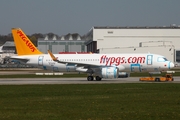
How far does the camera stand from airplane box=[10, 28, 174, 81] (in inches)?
1847

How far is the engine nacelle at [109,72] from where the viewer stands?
4456cm

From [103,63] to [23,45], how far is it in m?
11.4

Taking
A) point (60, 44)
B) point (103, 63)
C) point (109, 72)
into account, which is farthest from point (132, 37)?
point (109, 72)

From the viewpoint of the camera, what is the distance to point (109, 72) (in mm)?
44656

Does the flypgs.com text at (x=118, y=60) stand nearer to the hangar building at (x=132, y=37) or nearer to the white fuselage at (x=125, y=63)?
the white fuselage at (x=125, y=63)

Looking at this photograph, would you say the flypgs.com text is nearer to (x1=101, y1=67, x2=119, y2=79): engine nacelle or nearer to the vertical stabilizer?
(x1=101, y1=67, x2=119, y2=79): engine nacelle

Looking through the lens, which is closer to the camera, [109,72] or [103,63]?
[109,72]

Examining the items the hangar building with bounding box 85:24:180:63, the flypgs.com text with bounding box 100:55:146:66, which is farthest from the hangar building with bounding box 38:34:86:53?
the flypgs.com text with bounding box 100:55:146:66

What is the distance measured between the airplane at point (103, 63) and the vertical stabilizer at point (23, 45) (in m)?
0.77
